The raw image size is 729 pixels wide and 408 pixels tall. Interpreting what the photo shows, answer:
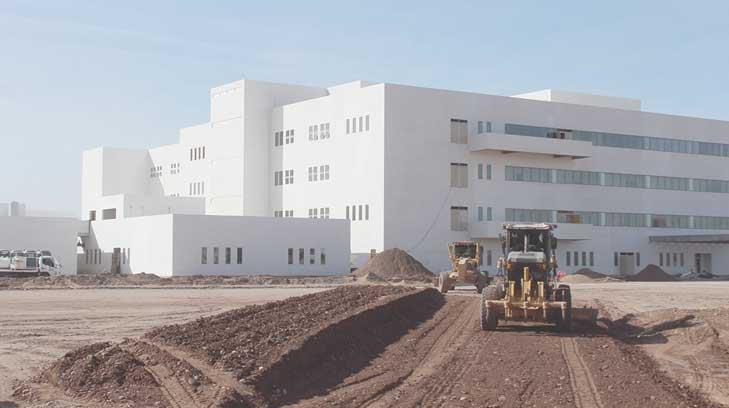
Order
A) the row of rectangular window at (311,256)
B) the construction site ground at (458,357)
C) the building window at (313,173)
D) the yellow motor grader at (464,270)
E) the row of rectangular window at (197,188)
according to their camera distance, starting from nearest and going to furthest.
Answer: the construction site ground at (458,357) < the yellow motor grader at (464,270) < the row of rectangular window at (311,256) < the building window at (313,173) < the row of rectangular window at (197,188)

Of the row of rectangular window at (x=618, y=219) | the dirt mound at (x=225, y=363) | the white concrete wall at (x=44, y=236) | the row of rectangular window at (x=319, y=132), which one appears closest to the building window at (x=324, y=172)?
the row of rectangular window at (x=319, y=132)

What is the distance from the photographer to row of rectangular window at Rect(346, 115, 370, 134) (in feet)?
233

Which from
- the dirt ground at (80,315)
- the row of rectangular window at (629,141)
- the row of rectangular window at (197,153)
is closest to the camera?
the dirt ground at (80,315)

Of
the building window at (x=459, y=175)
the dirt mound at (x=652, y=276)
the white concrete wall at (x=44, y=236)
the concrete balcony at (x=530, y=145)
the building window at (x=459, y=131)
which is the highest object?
the building window at (x=459, y=131)

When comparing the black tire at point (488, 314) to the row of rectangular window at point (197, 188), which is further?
the row of rectangular window at point (197, 188)

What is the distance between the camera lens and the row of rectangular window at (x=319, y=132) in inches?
2948

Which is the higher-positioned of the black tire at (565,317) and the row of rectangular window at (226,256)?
the row of rectangular window at (226,256)

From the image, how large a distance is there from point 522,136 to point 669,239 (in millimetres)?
17864

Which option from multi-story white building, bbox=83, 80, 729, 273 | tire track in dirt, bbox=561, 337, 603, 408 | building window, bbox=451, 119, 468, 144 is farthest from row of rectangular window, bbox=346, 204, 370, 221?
tire track in dirt, bbox=561, 337, 603, 408

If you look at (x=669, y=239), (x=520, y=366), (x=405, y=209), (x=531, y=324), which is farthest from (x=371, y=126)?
(x=520, y=366)

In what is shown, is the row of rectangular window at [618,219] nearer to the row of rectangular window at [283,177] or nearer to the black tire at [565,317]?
the row of rectangular window at [283,177]

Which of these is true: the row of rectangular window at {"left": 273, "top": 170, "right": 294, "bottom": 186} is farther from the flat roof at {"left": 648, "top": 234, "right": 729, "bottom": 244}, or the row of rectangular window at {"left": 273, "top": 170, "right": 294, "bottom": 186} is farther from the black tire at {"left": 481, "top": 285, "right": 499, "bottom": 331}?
the black tire at {"left": 481, "top": 285, "right": 499, "bottom": 331}

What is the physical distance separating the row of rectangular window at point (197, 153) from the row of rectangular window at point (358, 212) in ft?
81.1

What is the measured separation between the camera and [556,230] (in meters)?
74.2
